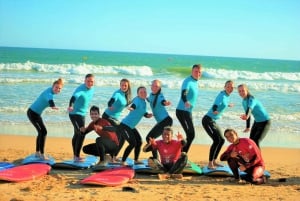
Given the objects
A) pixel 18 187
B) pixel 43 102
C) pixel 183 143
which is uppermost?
pixel 43 102

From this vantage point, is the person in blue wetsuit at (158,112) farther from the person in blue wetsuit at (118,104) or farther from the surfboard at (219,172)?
the surfboard at (219,172)

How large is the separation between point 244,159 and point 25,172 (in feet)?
12.7

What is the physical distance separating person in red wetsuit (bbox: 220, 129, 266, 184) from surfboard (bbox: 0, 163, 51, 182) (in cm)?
323

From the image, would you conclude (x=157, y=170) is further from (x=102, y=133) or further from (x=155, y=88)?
(x=155, y=88)

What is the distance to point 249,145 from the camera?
24.7 feet

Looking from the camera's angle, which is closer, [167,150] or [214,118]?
[167,150]

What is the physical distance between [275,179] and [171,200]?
104 inches

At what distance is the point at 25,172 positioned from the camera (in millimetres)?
7285

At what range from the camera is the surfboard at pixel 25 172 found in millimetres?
6910

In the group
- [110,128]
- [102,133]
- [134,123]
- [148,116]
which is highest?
[148,116]

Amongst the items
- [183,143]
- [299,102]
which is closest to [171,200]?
[183,143]

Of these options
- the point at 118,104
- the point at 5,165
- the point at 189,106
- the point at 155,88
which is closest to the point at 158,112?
the point at 155,88

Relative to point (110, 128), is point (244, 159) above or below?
below

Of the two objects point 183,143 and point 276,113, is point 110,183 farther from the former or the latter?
point 276,113
